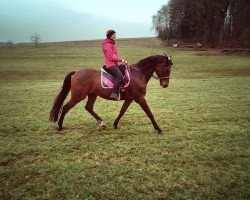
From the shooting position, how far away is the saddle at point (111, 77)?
8.82 m

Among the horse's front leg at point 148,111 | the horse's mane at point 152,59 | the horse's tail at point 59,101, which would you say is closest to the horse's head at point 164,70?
the horse's mane at point 152,59

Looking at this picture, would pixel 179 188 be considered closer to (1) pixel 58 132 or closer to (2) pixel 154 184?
(2) pixel 154 184

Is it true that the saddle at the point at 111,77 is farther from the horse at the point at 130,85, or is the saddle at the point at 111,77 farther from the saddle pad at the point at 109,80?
the horse at the point at 130,85

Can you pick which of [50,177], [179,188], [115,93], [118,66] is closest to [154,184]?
[179,188]

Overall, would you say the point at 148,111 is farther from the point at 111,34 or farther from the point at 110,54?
the point at 111,34

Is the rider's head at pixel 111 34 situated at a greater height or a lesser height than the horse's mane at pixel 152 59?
greater

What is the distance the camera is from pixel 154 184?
5.52 metres

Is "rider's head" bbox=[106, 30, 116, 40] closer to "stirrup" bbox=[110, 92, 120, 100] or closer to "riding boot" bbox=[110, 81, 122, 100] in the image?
"riding boot" bbox=[110, 81, 122, 100]

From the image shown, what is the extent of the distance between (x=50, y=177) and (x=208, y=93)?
12.6m

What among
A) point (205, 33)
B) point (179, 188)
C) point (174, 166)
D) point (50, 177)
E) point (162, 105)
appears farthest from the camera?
point (205, 33)

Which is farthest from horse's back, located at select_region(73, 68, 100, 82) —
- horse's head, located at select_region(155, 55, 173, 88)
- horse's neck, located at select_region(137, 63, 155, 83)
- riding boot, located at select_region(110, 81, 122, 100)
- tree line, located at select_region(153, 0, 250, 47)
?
tree line, located at select_region(153, 0, 250, 47)

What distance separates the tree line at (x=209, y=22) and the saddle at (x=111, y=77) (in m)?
49.2

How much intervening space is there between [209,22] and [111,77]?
61.6m

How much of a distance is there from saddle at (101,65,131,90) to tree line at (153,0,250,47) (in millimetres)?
49176
